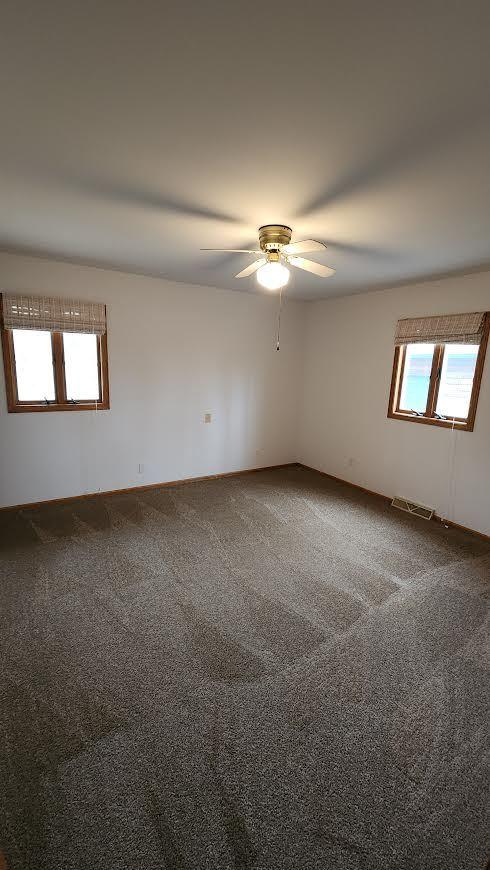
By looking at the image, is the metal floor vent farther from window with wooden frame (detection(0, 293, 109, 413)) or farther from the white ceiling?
window with wooden frame (detection(0, 293, 109, 413))

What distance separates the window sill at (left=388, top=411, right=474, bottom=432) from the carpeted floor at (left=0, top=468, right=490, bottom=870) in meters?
1.13

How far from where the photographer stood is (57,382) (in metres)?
3.71

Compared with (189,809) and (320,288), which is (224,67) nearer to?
(189,809)

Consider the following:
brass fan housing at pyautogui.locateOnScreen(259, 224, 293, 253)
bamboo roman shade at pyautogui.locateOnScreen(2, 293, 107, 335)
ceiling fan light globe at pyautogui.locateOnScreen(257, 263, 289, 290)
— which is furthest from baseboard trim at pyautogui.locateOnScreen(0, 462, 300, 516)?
brass fan housing at pyautogui.locateOnScreen(259, 224, 293, 253)

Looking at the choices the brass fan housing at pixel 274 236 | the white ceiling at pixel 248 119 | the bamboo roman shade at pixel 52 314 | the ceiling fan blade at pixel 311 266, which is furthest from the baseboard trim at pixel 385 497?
the bamboo roman shade at pixel 52 314

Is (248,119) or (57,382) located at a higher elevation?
(248,119)

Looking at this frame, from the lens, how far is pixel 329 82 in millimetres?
1149

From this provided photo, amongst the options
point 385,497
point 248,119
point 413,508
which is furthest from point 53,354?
point 413,508

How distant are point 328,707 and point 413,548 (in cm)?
190

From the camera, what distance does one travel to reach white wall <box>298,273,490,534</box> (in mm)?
3428

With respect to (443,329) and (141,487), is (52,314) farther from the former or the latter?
(443,329)

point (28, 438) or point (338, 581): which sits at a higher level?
point (28, 438)

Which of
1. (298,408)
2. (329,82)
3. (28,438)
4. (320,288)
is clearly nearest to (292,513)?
(298,408)

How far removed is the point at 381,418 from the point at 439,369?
0.85 metres
